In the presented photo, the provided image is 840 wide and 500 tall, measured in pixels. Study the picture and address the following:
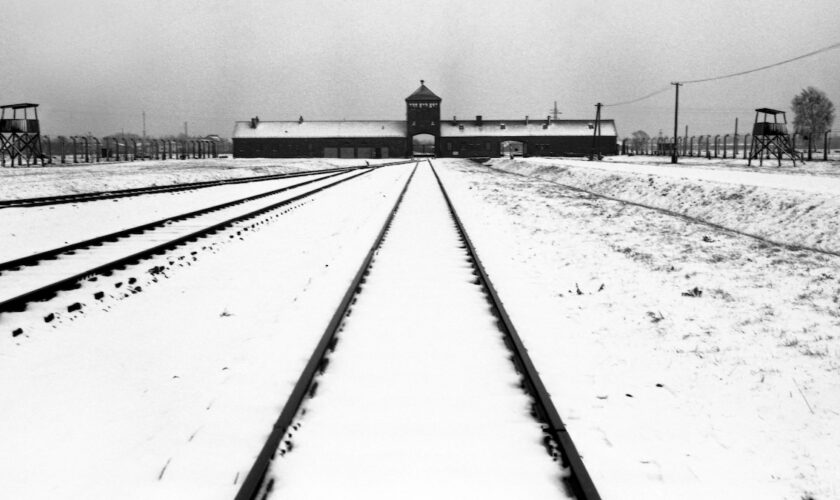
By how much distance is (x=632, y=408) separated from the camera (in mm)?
4246

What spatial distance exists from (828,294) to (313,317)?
615 cm

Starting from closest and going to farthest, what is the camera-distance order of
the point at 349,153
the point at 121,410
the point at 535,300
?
the point at 121,410 → the point at 535,300 → the point at 349,153

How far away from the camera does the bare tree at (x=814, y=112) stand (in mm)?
103438

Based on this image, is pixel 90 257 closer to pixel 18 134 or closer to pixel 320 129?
pixel 18 134

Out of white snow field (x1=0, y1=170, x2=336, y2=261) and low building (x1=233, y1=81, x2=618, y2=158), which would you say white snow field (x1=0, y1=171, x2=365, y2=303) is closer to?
white snow field (x1=0, y1=170, x2=336, y2=261)

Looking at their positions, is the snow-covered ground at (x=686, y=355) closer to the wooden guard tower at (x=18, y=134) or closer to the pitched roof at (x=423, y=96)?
the wooden guard tower at (x=18, y=134)

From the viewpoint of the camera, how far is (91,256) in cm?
980

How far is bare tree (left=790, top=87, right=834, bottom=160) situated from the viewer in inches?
4072

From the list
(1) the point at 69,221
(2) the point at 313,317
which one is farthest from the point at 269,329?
(1) the point at 69,221

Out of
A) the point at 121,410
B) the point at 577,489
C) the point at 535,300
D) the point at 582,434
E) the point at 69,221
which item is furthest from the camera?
A: the point at 69,221

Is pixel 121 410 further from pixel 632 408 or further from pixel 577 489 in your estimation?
pixel 632 408

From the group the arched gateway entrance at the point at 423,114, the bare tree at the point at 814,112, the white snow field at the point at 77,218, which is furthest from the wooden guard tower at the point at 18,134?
the bare tree at the point at 814,112

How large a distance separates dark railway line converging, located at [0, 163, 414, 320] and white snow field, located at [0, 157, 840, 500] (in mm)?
234

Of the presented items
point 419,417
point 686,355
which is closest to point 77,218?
point 419,417
